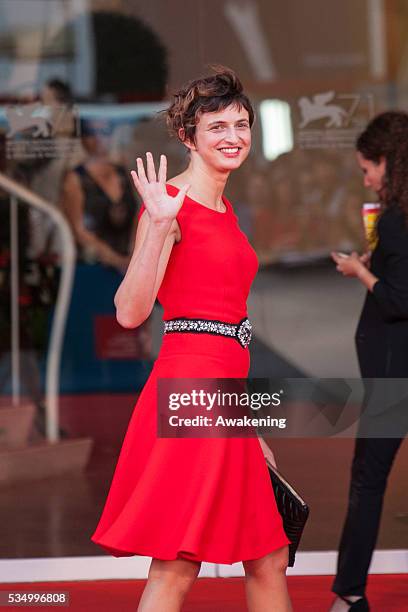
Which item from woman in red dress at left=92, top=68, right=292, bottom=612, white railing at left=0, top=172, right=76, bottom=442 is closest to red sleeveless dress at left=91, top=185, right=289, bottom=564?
woman in red dress at left=92, top=68, right=292, bottom=612

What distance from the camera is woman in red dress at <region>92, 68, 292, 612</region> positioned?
3.17 meters

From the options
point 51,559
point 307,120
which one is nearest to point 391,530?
point 51,559

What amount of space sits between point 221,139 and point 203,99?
124 millimetres

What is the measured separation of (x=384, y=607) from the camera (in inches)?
179

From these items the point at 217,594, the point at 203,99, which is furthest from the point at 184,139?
the point at 217,594

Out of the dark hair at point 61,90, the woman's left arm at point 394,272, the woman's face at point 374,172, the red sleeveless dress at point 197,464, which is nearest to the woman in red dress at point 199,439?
the red sleeveless dress at point 197,464

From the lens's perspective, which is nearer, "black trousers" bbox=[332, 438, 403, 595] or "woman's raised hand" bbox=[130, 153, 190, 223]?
"woman's raised hand" bbox=[130, 153, 190, 223]

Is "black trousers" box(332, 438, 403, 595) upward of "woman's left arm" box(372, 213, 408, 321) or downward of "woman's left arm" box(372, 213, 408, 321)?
downward

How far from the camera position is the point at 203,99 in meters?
3.31

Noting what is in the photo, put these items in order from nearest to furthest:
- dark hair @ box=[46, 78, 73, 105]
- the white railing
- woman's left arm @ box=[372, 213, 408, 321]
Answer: woman's left arm @ box=[372, 213, 408, 321] → dark hair @ box=[46, 78, 73, 105] → the white railing

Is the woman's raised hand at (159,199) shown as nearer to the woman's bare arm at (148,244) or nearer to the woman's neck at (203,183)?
the woman's bare arm at (148,244)

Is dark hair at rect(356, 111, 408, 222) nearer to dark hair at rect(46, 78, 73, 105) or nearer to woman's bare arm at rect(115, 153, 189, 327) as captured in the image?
woman's bare arm at rect(115, 153, 189, 327)

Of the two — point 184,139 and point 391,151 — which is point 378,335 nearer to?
point 391,151

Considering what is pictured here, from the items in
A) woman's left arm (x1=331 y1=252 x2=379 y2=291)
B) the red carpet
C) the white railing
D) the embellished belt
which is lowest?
the red carpet
